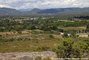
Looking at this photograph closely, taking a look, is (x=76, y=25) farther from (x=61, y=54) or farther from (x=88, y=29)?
(x=61, y=54)

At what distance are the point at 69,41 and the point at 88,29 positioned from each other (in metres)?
77.6

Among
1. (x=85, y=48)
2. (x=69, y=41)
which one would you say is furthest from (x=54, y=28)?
(x=69, y=41)

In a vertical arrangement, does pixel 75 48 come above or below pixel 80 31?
above

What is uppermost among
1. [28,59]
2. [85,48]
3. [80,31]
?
[28,59]

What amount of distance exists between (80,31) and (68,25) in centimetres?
1835

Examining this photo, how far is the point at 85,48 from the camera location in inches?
775

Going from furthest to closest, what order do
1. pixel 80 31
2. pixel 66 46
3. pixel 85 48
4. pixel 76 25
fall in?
1. pixel 76 25
2. pixel 80 31
3. pixel 85 48
4. pixel 66 46

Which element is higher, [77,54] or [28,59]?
[28,59]

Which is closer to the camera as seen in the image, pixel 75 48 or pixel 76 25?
pixel 75 48

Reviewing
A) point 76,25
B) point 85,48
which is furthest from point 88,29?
point 85,48

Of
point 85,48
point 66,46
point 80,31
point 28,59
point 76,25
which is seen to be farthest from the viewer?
point 76,25

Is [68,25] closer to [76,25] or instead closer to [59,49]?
[76,25]

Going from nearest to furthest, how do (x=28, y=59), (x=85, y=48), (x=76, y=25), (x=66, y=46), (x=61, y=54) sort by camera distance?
1. (x=28, y=59)
2. (x=61, y=54)
3. (x=66, y=46)
4. (x=85, y=48)
5. (x=76, y=25)

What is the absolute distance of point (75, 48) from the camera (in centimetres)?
1294
